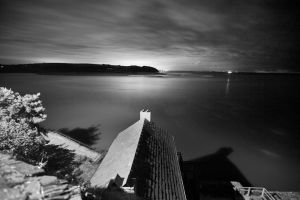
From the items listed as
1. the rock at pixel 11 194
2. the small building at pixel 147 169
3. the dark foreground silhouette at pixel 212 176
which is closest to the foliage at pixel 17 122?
the small building at pixel 147 169

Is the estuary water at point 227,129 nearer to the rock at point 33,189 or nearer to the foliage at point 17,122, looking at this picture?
the foliage at point 17,122

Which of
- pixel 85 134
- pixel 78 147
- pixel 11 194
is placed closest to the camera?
pixel 11 194

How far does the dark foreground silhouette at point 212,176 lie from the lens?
19.6m

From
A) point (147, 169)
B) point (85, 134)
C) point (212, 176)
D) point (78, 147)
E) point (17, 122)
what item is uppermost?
point (17, 122)

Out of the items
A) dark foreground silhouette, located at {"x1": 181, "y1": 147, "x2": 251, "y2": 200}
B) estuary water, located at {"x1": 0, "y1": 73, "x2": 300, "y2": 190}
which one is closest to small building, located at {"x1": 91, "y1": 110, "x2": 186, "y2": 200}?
dark foreground silhouette, located at {"x1": 181, "y1": 147, "x2": 251, "y2": 200}

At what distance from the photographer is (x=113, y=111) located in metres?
Answer: 56.7

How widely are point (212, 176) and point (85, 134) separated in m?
24.2

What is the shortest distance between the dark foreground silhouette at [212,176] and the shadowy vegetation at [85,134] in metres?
17.1

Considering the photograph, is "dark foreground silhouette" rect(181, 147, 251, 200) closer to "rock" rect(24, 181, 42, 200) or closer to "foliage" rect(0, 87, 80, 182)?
"foliage" rect(0, 87, 80, 182)

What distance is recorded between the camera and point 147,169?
43.1ft

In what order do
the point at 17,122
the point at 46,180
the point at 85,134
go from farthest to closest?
the point at 85,134
the point at 17,122
the point at 46,180

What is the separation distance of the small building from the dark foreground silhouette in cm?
436

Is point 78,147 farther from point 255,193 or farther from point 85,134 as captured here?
point 255,193

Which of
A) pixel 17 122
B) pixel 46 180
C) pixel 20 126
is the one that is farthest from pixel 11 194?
pixel 17 122
